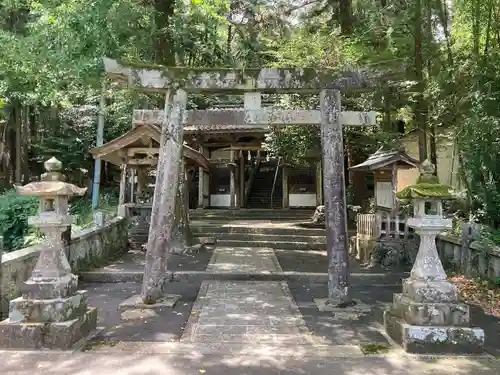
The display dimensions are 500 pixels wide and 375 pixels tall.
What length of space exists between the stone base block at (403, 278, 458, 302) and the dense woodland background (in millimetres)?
3755

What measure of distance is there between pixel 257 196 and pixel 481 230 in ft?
50.1

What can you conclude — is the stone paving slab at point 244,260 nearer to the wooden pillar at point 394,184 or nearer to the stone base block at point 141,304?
the stone base block at point 141,304

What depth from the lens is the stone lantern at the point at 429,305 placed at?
4.84 m

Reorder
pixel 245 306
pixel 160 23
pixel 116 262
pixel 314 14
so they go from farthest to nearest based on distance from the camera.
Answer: pixel 314 14, pixel 160 23, pixel 116 262, pixel 245 306

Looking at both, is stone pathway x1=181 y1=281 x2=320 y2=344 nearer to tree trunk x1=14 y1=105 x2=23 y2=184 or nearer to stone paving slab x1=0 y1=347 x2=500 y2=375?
stone paving slab x1=0 y1=347 x2=500 y2=375

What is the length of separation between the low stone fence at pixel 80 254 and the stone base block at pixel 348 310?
4336 millimetres

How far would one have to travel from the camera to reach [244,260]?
441 inches

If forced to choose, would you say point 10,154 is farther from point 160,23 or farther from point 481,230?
point 481,230

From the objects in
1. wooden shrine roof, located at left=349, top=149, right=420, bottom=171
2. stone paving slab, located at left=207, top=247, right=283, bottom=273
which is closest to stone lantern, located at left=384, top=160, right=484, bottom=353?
stone paving slab, located at left=207, top=247, right=283, bottom=273

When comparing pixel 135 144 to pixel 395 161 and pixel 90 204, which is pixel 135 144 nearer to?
pixel 90 204

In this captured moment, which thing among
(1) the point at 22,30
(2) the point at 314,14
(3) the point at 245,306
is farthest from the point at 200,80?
(1) the point at 22,30

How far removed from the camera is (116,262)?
11.1 metres

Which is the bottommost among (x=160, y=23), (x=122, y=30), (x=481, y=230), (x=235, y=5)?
(x=481, y=230)

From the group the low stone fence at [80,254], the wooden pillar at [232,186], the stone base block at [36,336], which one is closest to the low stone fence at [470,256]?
the stone base block at [36,336]
